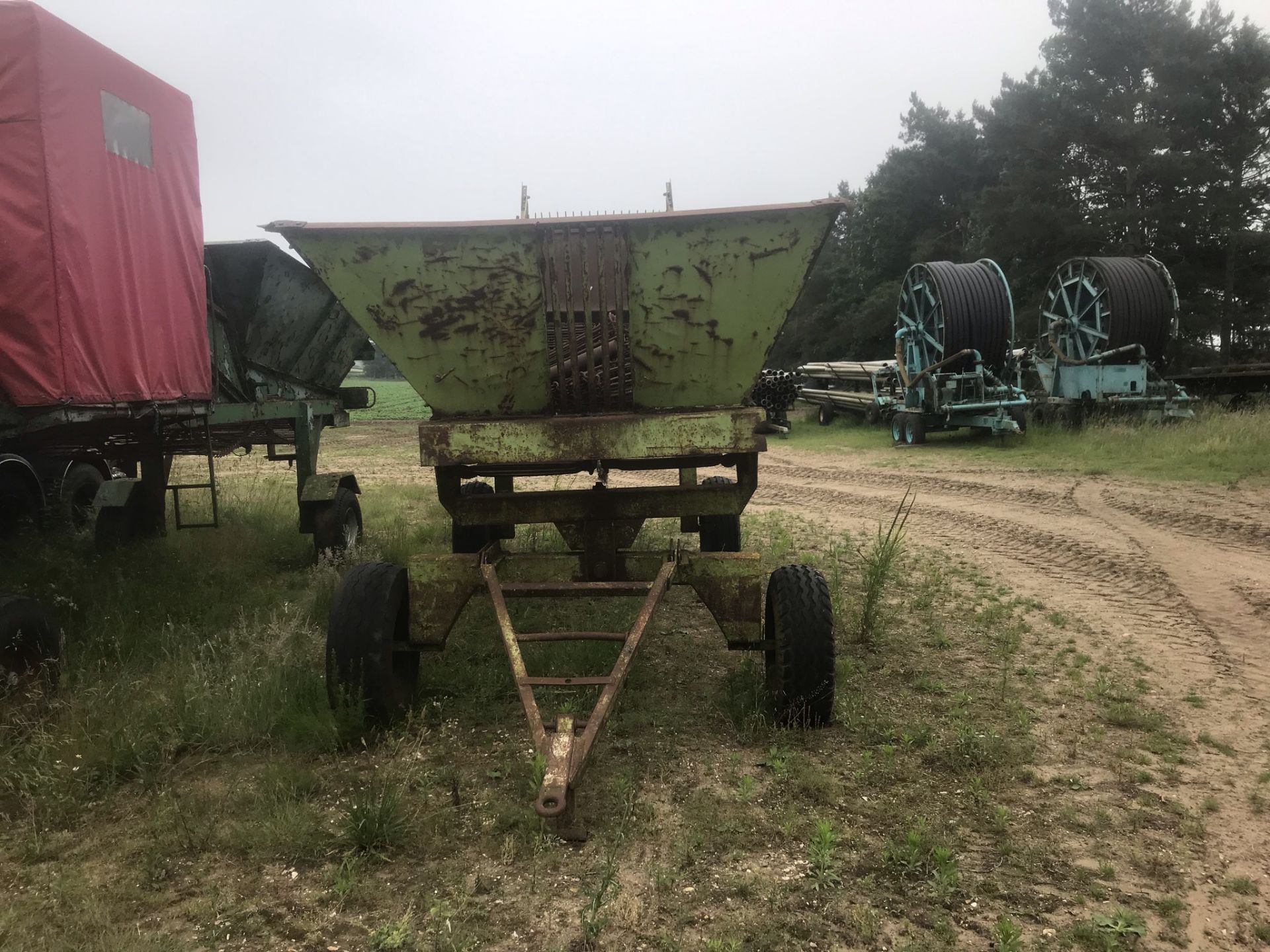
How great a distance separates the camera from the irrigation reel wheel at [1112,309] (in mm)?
14992

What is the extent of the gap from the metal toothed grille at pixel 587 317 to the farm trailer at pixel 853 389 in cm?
1501

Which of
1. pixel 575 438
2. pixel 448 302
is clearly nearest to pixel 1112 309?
pixel 575 438

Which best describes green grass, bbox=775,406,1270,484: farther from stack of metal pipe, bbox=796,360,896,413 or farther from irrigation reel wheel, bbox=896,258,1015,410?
stack of metal pipe, bbox=796,360,896,413

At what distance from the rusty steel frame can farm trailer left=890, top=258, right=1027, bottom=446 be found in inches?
484

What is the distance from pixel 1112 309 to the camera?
1490cm

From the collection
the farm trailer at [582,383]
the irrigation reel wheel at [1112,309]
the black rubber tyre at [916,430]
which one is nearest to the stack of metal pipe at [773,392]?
the black rubber tyre at [916,430]

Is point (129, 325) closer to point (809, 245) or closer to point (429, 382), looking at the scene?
point (429, 382)

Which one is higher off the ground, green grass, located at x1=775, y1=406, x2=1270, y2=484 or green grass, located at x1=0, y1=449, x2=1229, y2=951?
green grass, located at x1=775, y1=406, x2=1270, y2=484

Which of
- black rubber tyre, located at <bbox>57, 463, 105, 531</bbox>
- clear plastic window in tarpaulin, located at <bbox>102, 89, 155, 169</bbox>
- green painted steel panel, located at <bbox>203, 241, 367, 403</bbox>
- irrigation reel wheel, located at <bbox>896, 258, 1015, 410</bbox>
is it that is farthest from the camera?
irrigation reel wheel, located at <bbox>896, 258, 1015, 410</bbox>

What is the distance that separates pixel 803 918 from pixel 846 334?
111 feet

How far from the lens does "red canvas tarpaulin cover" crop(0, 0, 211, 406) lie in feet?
14.0

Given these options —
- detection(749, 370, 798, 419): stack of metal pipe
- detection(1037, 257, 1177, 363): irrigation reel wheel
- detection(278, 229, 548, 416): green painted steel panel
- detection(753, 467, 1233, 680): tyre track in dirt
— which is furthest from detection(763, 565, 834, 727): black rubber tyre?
detection(1037, 257, 1177, 363): irrigation reel wheel

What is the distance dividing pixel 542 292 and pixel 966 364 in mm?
13446

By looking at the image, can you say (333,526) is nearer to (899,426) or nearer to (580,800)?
(580,800)
